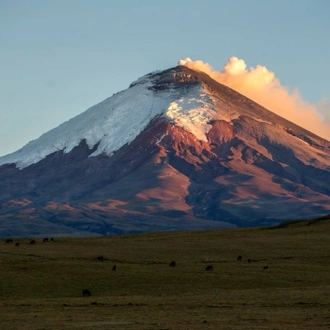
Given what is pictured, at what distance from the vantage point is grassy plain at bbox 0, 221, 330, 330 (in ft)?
140

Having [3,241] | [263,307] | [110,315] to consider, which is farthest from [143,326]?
[3,241]

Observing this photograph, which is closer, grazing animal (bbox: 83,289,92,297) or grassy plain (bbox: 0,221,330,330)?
grassy plain (bbox: 0,221,330,330)

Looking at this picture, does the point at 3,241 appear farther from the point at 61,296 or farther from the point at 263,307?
the point at 263,307

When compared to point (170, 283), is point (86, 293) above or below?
below

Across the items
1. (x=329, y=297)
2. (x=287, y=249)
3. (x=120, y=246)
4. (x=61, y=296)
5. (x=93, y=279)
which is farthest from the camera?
(x=120, y=246)

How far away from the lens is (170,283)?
5994cm

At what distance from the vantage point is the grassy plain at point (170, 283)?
4281cm

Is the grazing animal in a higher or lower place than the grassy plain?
lower

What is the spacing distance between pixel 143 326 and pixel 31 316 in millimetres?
7587

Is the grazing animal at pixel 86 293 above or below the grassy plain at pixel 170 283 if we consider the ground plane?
below

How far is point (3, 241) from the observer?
87.6 metres

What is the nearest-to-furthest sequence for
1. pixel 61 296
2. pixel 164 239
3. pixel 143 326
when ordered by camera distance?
pixel 143 326 < pixel 61 296 < pixel 164 239

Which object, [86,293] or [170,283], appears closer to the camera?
[86,293]

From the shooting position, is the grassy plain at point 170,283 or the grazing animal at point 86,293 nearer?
the grassy plain at point 170,283
